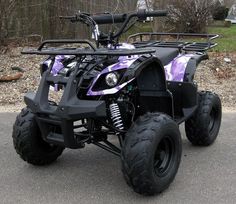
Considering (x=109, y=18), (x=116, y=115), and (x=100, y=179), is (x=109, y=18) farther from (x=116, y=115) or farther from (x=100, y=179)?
(x=100, y=179)

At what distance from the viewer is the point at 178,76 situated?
4781 millimetres

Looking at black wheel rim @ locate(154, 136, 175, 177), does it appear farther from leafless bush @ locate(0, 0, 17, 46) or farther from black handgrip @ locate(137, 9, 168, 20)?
leafless bush @ locate(0, 0, 17, 46)

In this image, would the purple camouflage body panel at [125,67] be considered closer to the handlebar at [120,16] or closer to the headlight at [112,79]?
the headlight at [112,79]

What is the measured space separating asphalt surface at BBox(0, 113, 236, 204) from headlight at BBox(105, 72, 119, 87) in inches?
35.9

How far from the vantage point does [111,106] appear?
3.92 meters

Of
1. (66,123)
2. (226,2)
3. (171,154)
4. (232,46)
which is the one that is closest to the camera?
(66,123)

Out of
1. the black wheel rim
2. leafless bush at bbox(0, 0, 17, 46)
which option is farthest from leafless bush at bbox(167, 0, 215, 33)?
the black wheel rim

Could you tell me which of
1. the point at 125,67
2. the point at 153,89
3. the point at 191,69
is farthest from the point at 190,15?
the point at 125,67

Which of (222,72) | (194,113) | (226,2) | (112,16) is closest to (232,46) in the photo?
(222,72)

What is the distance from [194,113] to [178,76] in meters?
0.47

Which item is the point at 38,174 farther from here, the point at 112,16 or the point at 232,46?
the point at 232,46

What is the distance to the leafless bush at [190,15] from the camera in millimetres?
14758

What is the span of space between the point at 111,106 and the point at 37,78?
466 centimetres

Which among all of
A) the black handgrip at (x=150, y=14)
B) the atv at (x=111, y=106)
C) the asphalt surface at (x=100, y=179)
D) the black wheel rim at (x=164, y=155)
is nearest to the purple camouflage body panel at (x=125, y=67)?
the atv at (x=111, y=106)
